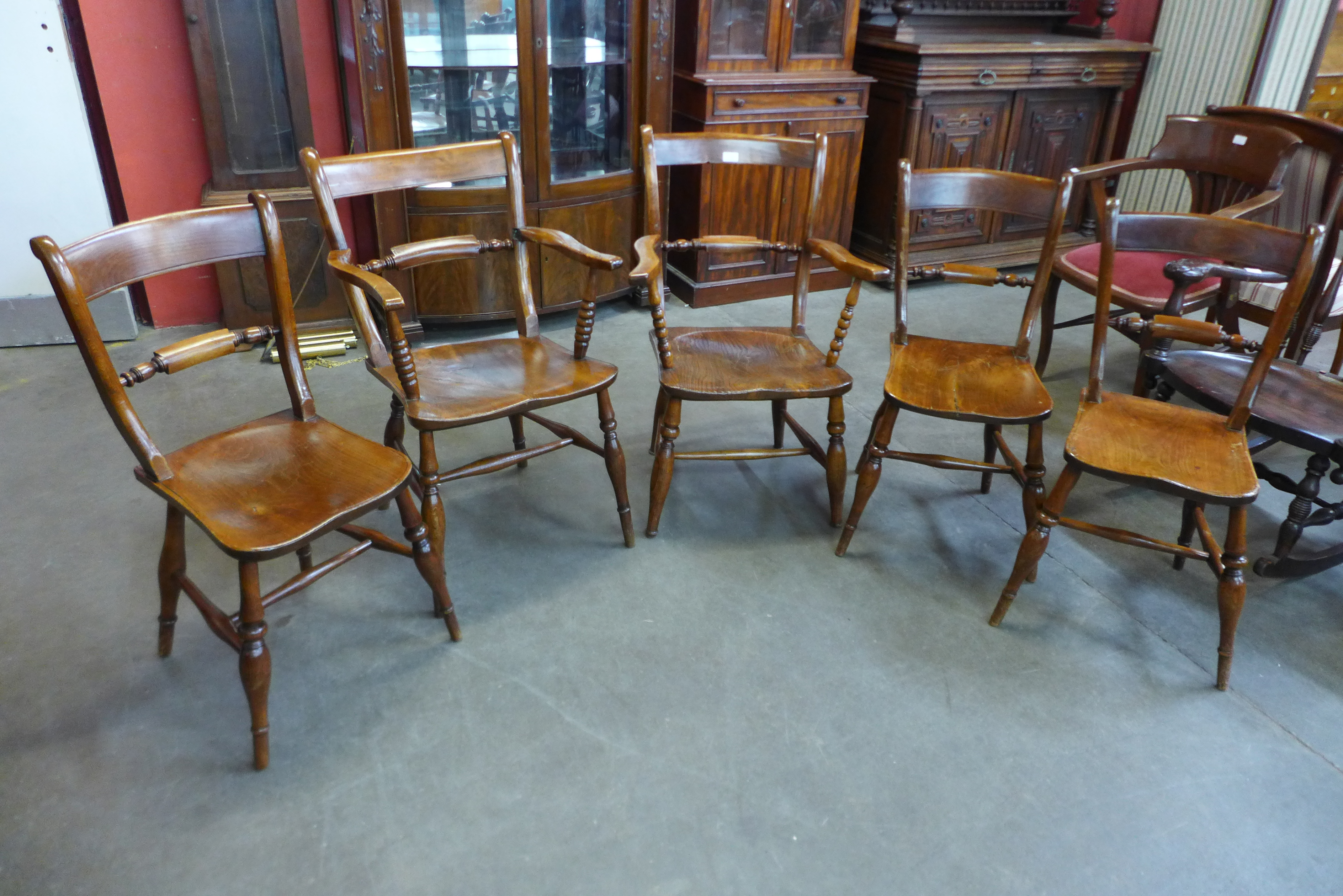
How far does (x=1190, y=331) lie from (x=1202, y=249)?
0.25 meters

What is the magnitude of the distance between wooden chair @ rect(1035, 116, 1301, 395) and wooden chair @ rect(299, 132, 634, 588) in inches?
60.5

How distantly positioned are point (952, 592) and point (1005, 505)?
475mm

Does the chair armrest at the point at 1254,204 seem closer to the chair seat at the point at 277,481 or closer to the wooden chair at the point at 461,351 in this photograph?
the wooden chair at the point at 461,351

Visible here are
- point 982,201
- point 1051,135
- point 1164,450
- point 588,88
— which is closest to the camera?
point 1164,450

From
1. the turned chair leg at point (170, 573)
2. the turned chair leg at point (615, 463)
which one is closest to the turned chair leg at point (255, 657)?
the turned chair leg at point (170, 573)

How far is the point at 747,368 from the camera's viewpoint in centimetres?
225

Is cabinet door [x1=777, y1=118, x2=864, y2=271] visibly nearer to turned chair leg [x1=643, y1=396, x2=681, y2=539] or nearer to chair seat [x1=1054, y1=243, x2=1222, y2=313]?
chair seat [x1=1054, y1=243, x2=1222, y2=313]

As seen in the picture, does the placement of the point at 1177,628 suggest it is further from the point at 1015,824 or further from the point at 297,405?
the point at 297,405

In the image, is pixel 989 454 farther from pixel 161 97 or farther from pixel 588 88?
pixel 161 97

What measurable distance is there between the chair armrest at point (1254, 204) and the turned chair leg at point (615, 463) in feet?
5.71

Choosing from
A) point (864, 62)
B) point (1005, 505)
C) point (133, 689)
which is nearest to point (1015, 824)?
point (1005, 505)

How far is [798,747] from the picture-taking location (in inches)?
69.3

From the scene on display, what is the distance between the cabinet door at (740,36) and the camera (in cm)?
344

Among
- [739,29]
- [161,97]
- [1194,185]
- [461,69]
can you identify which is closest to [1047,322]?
Result: [1194,185]
